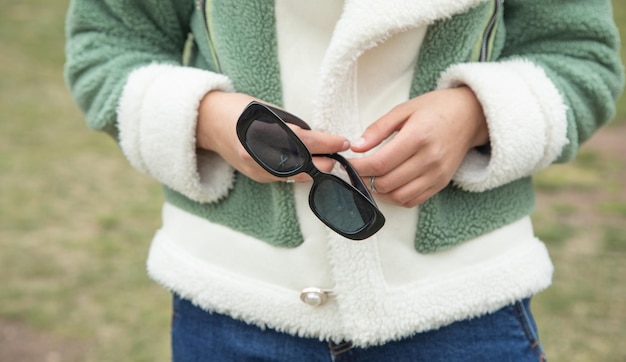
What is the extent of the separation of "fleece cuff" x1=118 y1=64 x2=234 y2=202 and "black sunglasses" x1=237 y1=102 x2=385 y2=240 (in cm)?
17

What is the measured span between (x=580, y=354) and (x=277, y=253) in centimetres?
193

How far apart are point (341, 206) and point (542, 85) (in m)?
0.34

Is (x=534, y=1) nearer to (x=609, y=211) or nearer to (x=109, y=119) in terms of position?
(x=109, y=119)

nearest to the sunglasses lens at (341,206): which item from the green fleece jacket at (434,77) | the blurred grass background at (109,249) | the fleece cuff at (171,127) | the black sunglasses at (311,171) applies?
the black sunglasses at (311,171)

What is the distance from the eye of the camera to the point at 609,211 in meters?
3.54

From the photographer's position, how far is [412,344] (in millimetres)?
1028

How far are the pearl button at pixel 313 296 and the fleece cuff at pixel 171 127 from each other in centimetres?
19

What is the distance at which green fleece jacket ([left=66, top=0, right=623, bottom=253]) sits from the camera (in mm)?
970

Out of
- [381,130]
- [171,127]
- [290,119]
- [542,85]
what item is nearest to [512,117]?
[542,85]

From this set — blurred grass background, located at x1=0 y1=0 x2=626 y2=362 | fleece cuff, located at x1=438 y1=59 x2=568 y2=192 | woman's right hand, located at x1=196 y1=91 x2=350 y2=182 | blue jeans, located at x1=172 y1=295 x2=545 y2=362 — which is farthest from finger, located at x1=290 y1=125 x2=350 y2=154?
blurred grass background, located at x1=0 y1=0 x2=626 y2=362

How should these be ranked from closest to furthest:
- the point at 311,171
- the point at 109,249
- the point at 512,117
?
1. the point at 311,171
2. the point at 512,117
3. the point at 109,249

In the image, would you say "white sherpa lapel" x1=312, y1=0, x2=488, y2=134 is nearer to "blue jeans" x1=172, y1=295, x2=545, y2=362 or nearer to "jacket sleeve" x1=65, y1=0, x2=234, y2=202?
"jacket sleeve" x1=65, y1=0, x2=234, y2=202

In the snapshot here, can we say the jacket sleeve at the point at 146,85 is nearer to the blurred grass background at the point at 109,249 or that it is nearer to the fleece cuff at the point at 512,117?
the fleece cuff at the point at 512,117

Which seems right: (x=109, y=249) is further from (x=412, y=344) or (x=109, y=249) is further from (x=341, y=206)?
(x=341, y=206)
